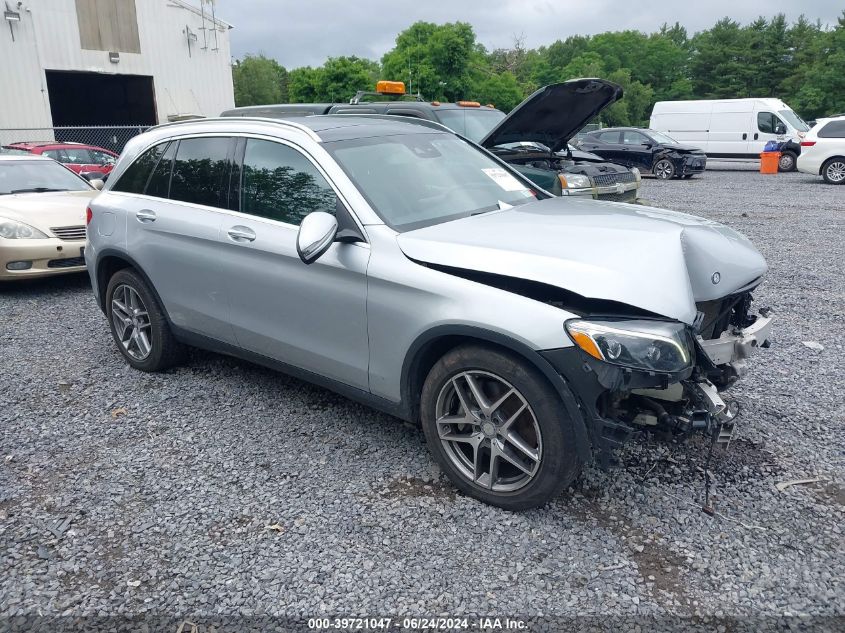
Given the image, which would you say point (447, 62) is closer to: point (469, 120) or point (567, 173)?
point (469, 120)

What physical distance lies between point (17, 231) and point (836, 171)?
19.0m

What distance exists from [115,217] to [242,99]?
80.8 m

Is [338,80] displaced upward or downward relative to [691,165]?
upward

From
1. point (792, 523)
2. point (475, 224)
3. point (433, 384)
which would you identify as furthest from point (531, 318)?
point (792, 523)

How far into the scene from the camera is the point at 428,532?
10.2 ft

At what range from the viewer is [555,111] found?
7.23 meters

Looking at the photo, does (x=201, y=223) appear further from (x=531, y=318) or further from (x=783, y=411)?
(x=783, y=411)

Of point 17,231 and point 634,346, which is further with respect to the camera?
point 17,231

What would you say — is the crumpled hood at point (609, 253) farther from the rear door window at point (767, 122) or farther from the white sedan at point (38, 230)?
the rear door window at point (767, 122)

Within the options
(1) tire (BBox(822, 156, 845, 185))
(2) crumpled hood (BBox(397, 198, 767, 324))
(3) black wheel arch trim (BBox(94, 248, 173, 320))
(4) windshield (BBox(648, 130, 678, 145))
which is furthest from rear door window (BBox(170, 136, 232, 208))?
(4) windshield (BBox(648, 130, 678, 145))

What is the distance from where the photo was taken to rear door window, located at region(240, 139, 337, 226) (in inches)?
149

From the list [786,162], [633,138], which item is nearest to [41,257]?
[633,138]

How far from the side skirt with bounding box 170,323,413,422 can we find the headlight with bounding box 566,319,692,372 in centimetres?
111

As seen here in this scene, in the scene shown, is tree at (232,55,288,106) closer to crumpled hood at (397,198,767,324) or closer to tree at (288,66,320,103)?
tree at (288,66,320,103)
